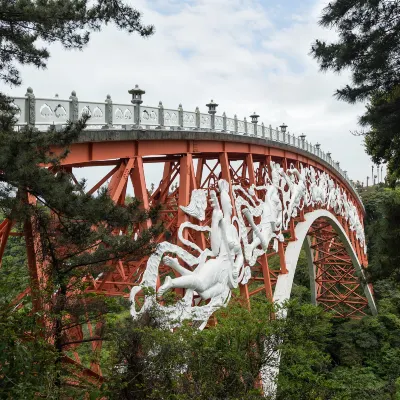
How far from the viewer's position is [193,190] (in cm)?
1133

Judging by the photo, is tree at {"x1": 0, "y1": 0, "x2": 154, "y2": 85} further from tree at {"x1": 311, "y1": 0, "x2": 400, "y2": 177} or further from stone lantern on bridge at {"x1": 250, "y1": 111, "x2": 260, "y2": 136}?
stone lantern on bridge at {"x1": 250, "y1": 111, "x2": 260, "y2": 136}

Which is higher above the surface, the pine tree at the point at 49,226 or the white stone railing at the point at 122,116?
the white stone railing at the point at 122,116

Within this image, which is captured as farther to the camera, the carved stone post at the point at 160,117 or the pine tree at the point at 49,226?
the carved stone post at the point at 160,117

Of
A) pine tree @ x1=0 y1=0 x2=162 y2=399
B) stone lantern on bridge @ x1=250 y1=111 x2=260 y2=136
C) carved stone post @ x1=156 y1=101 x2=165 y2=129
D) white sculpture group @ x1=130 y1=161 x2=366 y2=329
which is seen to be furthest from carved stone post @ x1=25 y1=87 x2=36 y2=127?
stone lantern on bridge @ x1=250 y1=111 x2=260 y2=136

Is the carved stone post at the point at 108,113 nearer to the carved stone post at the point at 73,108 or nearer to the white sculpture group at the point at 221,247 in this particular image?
the carved stone post at the point at 73,108

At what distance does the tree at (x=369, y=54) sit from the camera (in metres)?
9.36

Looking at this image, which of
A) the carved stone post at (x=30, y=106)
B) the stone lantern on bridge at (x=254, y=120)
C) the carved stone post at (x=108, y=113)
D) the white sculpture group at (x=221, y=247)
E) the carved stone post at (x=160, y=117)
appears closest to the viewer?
the carved stone post at (x=30, y=106)

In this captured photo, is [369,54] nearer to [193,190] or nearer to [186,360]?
[193,190]

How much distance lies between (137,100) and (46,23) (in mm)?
3243

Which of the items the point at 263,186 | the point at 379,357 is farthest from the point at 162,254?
the point at 379,357

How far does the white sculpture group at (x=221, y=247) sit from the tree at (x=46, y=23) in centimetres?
356

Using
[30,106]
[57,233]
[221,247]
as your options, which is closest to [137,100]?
[30,106]

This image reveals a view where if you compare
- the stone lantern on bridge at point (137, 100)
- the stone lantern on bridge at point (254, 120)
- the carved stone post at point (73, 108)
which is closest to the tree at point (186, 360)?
the carved stone post at point (73, 108)

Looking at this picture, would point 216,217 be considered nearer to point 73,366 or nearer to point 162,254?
point 162,254
